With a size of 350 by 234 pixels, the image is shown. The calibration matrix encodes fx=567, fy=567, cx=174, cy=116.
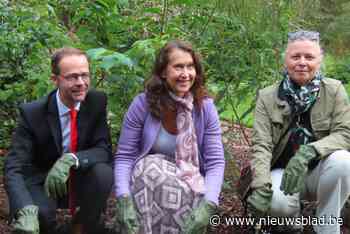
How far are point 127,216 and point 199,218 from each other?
1.18 feet

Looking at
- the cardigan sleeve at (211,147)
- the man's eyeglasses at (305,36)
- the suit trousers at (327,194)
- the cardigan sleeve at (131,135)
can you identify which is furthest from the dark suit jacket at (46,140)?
the man's eyeglasses at (305,36)

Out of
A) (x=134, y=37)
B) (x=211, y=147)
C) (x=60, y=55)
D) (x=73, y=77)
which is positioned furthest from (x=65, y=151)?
(x=134, y=37)

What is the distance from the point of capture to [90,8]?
11.3ft

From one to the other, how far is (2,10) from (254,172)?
6.37ft

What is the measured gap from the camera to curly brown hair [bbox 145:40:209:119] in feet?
10.0

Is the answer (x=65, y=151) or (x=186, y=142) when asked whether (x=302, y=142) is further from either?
(x=65, y=151)

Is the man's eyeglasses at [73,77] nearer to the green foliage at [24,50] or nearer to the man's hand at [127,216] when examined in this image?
the green foliage at [24,50]

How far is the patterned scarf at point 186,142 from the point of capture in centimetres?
301

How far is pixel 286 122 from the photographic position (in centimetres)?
329

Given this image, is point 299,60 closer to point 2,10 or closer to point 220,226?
point 220,226

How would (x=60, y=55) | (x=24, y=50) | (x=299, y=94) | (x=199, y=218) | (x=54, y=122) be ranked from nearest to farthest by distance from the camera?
(x=199, y=218) < (x=60, y=55) < (x=54, y=122) < (x=299, y=94) < (x=24, y=50)

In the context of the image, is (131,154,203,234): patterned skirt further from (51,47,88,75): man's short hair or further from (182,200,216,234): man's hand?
(51,47,88,75): man's short hair

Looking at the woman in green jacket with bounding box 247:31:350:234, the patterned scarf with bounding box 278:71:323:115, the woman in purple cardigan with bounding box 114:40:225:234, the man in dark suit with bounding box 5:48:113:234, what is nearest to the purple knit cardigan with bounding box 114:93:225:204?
the woman in purple cardigan with bounding box 114:40:225:234

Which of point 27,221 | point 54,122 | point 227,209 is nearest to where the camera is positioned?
point 27,221
